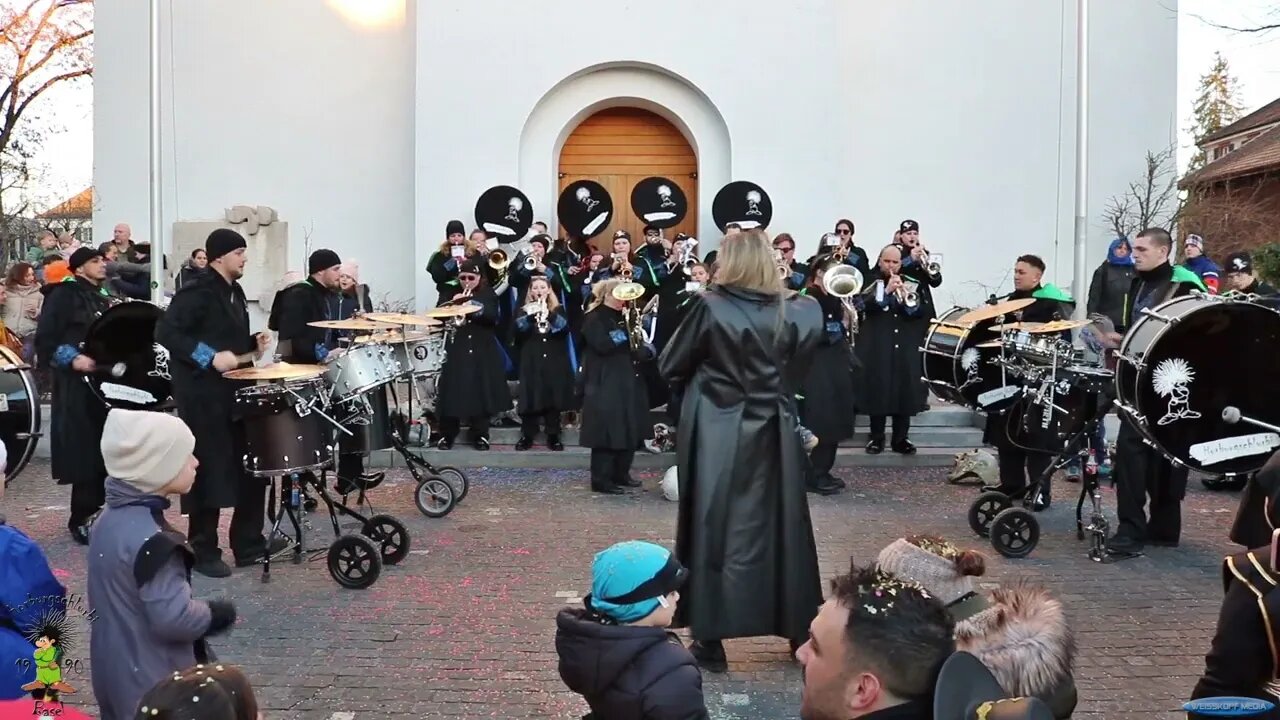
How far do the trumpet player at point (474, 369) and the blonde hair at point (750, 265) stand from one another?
248 inches

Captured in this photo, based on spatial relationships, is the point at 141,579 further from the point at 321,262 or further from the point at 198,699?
the point at 321,262

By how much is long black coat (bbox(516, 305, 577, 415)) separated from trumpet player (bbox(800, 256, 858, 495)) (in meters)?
2.54

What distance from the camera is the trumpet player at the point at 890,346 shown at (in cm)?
1133

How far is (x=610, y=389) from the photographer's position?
34.3 feet

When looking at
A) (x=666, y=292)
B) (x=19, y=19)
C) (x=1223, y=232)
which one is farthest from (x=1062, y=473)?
(x=19, y=19)

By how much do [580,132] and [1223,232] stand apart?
1426 centimetres

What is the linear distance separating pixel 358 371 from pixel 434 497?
195cm

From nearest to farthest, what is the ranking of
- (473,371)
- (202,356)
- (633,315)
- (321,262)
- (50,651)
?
(50,651) → (202,356) → (321,262) → (633,315) → (473,371)

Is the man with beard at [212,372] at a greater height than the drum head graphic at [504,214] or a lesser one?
lesser

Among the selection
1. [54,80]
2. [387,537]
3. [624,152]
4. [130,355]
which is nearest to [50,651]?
[387,537]

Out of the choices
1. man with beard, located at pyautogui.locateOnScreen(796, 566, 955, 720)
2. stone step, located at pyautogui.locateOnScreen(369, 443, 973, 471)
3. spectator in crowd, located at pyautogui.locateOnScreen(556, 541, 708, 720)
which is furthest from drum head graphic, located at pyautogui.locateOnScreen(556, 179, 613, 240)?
man with beard, located at pyautogui.locateOnScreen(796, 566, 955, 720)

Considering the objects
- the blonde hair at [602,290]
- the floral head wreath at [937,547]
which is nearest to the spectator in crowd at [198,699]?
the floral head wreath at [937,547]

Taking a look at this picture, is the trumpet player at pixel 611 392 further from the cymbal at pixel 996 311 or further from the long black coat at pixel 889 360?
the cymbal at pixel 996 311

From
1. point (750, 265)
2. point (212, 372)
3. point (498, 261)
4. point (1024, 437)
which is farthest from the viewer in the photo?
point (498, 261)
